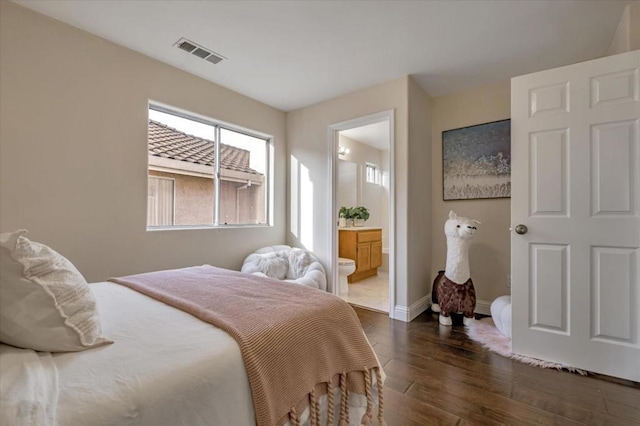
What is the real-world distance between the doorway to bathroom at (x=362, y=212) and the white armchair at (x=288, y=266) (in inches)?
13.2

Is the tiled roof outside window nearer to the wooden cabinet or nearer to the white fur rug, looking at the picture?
the wooden cabinet

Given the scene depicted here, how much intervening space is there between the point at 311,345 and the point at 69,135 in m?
2.39

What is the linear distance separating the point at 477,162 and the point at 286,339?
2971 mm

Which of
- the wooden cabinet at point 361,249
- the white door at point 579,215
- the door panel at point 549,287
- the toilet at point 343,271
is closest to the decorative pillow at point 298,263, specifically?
the toilet at point 343,271

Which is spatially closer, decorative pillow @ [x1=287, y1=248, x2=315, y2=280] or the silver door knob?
the silver door knob

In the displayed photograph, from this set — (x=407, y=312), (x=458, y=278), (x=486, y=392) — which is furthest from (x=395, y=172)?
(x=486, y=392)

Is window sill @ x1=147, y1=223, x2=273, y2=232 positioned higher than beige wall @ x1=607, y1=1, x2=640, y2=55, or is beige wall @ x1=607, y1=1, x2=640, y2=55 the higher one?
beige wall @ x1=607, y1=1, x2=640, y2=55

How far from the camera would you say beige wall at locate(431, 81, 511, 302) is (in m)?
2.96

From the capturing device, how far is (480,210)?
3086 mm

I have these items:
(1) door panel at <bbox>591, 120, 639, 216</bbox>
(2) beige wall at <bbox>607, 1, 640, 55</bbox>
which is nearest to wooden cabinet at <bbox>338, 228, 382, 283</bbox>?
(1) door panel at <bbox>591, 120, 639, 216</bbox>

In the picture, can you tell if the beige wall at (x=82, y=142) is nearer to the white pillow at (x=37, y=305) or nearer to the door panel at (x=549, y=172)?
the white pillow at (x=37, y=305)

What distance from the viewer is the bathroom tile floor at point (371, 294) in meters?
3.33

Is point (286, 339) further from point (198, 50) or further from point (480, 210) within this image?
point (480, 210)

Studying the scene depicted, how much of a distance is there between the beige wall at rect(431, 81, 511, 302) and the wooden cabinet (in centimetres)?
127
